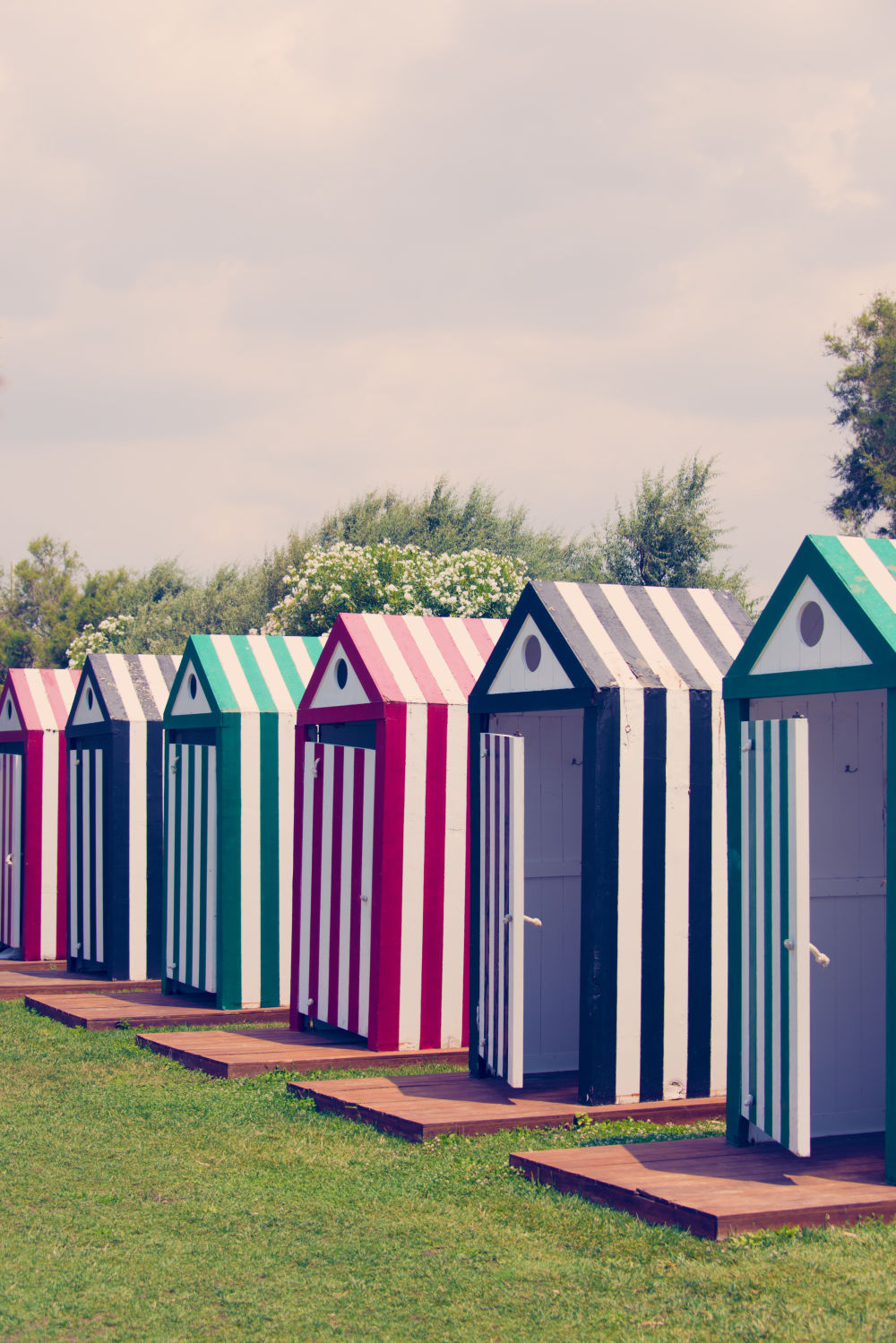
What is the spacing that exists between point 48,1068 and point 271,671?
3.63 metres

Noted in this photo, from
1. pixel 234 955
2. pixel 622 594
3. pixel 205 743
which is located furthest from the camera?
pixel 205 743

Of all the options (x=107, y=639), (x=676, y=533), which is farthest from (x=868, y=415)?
(x=107, y=639)

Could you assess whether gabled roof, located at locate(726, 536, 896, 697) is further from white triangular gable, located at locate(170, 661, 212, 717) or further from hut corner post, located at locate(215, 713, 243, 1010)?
white triangular gable, located at locate(170, 661, 212, 717)

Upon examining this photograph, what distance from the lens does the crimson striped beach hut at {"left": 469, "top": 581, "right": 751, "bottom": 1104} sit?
7.45 metres

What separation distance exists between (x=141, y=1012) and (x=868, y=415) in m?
28.4

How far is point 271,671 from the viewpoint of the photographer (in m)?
11.5

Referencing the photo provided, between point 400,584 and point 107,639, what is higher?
point 400,584

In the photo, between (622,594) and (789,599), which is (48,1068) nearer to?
(622,594)

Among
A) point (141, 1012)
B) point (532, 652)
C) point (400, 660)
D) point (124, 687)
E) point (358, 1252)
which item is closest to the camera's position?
Answer: point (358, 1252)

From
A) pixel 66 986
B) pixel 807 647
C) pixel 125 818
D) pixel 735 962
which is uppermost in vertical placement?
pixel 807 647

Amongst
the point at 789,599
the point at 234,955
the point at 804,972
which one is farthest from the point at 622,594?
the point at 234,955

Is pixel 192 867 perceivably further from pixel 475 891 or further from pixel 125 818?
pixel 475 891

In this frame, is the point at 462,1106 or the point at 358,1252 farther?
the point at 462,1106

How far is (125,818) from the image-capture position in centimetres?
1278
